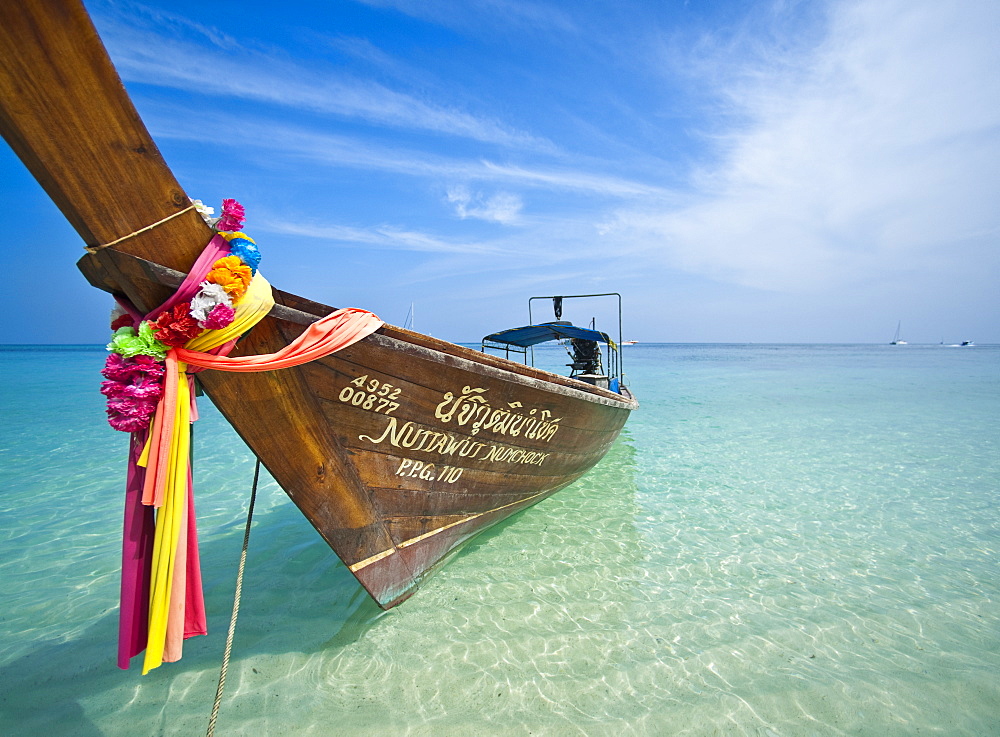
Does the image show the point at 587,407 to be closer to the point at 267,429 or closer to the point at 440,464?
the point at 440,464

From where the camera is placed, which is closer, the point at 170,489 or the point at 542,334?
the point at 170,489

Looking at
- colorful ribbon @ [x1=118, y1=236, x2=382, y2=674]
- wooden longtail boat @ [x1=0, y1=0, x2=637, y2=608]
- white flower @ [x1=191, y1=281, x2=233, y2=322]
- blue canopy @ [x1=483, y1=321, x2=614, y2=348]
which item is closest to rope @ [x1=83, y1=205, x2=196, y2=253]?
wooden longtail boat @ [x1=0, y1=0, x2=637, y2=608]

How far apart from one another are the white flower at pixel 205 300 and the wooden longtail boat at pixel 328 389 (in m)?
0.10

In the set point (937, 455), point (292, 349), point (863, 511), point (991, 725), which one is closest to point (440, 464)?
point (292, 349)

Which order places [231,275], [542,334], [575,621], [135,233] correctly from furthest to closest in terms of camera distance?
1. [542,334]
2. [575,621]
3. [231,275]
4. [135,233]

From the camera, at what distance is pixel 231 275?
1701 millimetres

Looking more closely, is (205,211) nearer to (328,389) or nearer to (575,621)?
(328,389)

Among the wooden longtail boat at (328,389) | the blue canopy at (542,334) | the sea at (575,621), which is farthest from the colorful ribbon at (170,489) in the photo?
the blue canopy at (542,334)

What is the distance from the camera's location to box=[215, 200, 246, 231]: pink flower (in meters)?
1.74

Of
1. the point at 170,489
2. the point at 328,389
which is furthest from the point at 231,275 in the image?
the point at 170,489

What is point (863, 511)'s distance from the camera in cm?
559

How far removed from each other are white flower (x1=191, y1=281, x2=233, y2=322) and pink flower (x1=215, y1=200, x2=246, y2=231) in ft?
0.79

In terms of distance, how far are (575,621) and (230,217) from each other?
10.8 ft

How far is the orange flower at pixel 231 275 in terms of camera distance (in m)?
1.68
